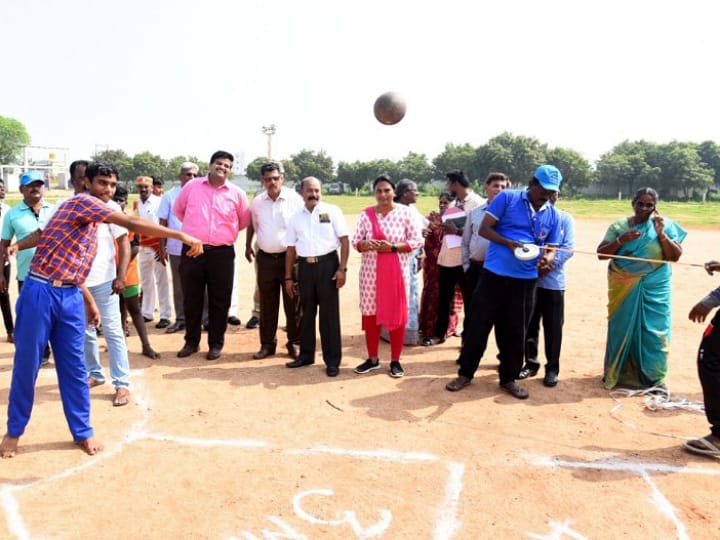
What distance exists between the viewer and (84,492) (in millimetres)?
3180

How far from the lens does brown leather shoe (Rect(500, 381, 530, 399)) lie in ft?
15.8

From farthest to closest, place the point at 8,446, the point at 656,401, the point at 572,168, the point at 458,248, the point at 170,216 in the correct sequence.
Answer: the point at 572,168 → the point at 170,216 → the point at 458,248 → the point at 656,401 → the point at 8,446

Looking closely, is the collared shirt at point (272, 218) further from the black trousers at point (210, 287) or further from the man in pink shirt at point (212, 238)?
the black trousers at point (210, 287)

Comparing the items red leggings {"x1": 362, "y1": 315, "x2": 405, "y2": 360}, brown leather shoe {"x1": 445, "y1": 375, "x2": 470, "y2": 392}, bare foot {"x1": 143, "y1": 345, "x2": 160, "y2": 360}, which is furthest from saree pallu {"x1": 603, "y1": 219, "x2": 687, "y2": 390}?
bare foot {"x1": 143, "y1": 345, "x2": 160, "y2": 360}

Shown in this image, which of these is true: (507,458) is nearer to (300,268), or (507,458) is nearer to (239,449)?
(239,449)

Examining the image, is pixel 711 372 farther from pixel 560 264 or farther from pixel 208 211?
pixel 208 211

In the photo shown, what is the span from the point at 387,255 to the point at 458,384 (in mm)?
1412

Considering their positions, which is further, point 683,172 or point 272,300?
point 683,172

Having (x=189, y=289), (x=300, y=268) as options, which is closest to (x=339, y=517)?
(x=300, y=268)

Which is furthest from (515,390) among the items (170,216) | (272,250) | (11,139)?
(11,139)

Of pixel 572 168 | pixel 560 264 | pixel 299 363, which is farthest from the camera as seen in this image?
pixel 572 168

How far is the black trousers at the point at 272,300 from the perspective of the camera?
19.2ft

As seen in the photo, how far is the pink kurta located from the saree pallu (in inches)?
73.3

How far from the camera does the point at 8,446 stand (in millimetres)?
3568
